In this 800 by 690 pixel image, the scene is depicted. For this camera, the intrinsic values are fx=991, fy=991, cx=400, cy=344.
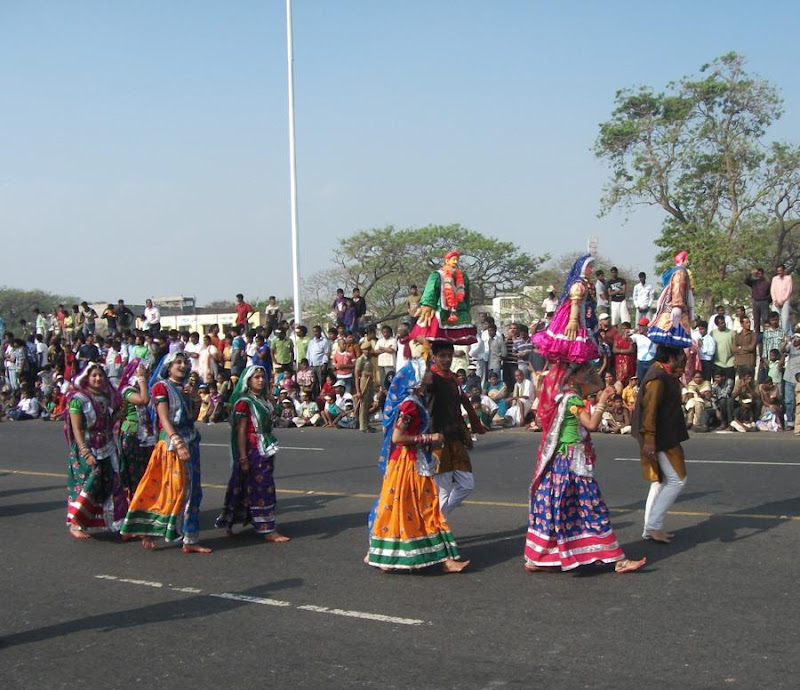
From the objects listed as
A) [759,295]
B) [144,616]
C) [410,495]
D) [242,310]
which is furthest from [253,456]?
[242,310]

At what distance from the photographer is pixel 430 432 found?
769 centimetres

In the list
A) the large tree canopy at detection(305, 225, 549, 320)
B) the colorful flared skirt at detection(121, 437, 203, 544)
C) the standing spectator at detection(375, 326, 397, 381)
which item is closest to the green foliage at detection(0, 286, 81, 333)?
the large tree canopy at detection(305, 225, 549, 320)

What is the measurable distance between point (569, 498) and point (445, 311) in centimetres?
184

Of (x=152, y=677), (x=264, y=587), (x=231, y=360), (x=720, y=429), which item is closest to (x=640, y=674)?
(x=152, y=677)

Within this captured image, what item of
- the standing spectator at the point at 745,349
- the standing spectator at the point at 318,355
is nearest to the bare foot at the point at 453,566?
the standing spectator at the point at 745,349

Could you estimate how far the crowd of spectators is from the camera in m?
17.4

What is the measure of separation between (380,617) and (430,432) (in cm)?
171

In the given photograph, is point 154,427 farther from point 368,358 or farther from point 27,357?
point 27,357

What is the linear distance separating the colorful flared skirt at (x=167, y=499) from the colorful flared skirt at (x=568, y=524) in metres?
3.08

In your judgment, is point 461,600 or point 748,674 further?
point 461,600

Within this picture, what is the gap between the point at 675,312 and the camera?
27.9 feet

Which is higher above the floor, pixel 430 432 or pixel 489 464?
pixel 430 432

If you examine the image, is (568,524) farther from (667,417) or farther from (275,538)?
(275,538)

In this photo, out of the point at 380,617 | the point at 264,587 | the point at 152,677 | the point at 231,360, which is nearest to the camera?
the point at 152,677
